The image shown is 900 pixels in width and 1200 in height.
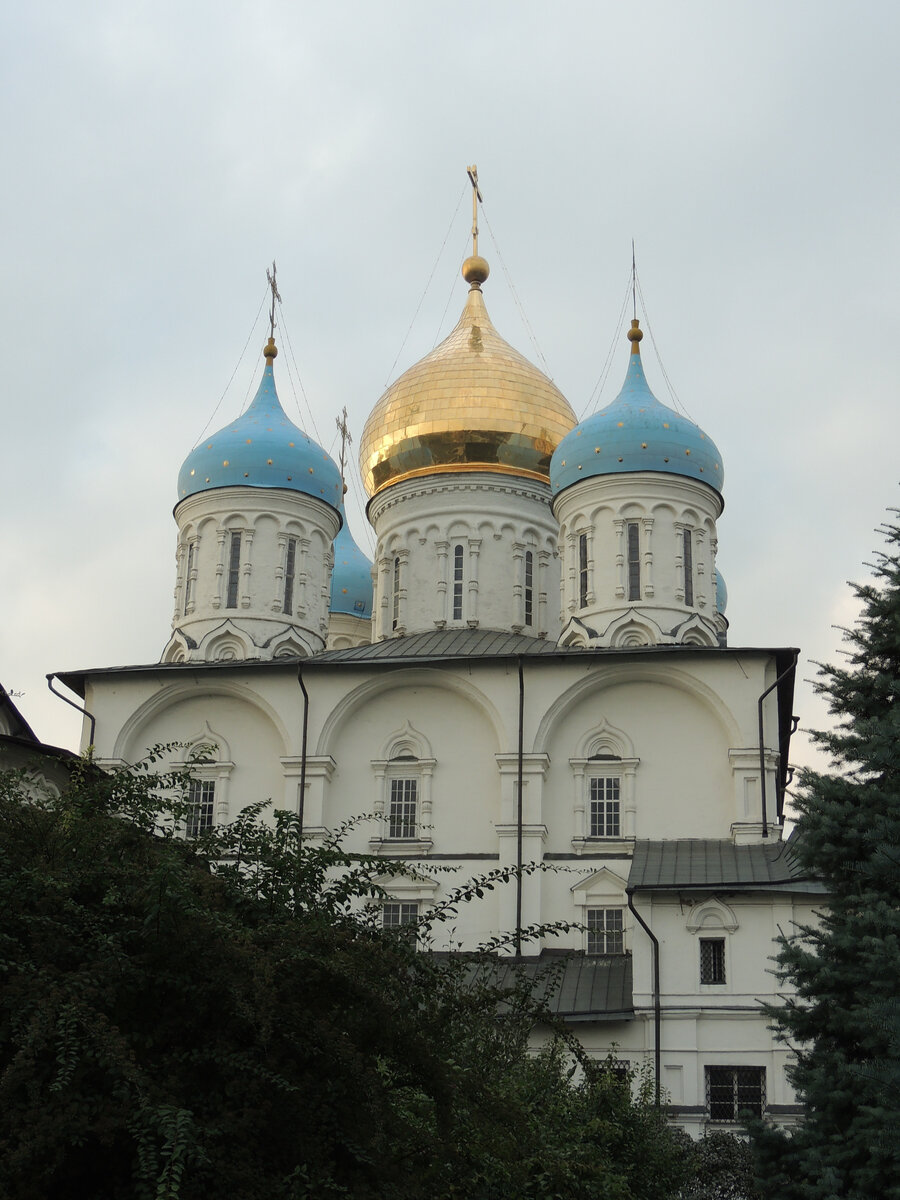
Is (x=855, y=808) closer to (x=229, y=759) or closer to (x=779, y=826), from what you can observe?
(x=779, y=826)

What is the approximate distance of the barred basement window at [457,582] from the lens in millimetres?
28250

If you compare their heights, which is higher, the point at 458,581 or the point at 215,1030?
the point at 458,581

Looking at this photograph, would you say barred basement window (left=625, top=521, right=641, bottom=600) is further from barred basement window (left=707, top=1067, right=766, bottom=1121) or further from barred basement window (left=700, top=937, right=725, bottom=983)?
barred basement window (left=707, top=1067, right=766, bottom=1121)

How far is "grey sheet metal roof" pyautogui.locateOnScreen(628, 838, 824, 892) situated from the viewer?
20203 millimetres

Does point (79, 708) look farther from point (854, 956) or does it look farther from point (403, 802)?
point (854, 956)

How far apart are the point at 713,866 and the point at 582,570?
712 centimetres

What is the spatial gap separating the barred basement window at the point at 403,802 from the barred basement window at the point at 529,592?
552 cm

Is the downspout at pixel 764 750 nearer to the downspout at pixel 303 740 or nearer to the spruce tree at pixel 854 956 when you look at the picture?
the downspout at pixel 303 740

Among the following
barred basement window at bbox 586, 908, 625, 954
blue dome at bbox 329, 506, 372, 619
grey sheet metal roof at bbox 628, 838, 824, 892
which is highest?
blue dome at bbox 329, 506, 372, 619

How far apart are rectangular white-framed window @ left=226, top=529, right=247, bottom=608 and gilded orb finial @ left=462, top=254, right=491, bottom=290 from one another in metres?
8.96

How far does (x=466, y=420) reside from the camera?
29766mm

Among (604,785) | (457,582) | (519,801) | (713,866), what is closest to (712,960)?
(713,866)

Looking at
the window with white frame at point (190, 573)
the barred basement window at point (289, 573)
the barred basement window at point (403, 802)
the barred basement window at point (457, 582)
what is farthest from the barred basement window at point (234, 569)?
the barred basement window at point (403, 802)

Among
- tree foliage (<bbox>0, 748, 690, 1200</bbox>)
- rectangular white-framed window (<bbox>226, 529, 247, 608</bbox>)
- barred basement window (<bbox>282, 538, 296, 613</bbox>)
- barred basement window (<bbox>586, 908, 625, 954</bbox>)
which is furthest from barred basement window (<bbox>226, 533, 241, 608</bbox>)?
tree foliage (<bbox>0, 748, 690, 1200</bbox>)
